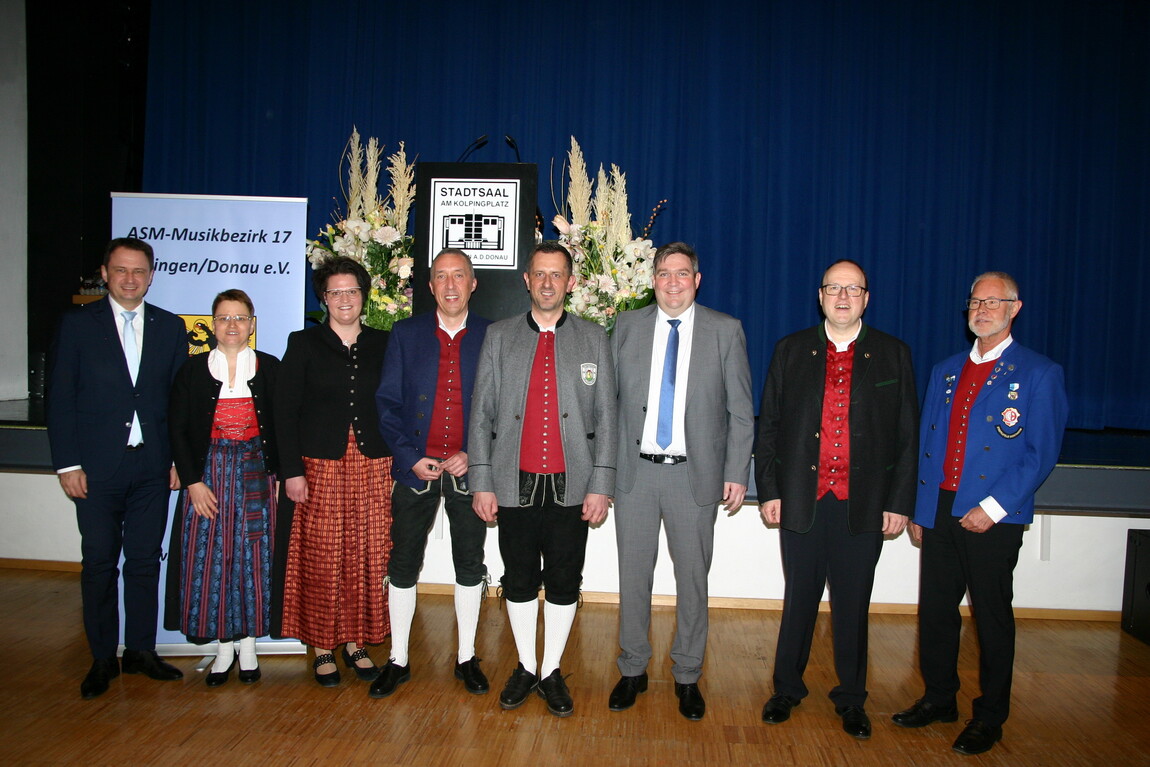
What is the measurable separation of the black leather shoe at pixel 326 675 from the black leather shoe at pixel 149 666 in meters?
0.59

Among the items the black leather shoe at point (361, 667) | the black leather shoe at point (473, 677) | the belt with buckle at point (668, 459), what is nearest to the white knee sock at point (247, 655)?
the black leather shoe at point (361, 667)

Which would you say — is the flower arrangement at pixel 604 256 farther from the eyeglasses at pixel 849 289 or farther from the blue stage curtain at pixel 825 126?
the blue stage curtain at pixel 825 126

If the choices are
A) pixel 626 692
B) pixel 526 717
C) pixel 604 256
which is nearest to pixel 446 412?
pixel 526 717

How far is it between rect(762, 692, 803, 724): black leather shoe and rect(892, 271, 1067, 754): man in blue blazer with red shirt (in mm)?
413

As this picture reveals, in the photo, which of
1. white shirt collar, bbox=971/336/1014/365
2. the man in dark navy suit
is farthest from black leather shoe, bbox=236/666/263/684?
white shirt collar, bbox=971/336/1014/365

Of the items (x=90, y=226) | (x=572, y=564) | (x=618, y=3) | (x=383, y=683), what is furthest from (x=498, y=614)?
(x=90, y=226)

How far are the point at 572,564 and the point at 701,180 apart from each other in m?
4.24

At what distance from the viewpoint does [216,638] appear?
301 centimetres

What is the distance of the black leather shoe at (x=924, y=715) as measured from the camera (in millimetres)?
2781

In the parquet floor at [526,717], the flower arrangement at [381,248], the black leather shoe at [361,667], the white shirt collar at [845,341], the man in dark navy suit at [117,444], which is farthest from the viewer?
the flower arrangement at [381,248]

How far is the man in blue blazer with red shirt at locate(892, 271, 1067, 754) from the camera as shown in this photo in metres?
2.57

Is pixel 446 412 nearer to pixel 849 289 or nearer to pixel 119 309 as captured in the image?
pixel 119 309

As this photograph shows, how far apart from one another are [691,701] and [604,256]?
2.26m

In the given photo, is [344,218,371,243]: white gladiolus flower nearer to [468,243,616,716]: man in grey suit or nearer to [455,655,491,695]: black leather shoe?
[468,243,616,716]: man in grey suit
